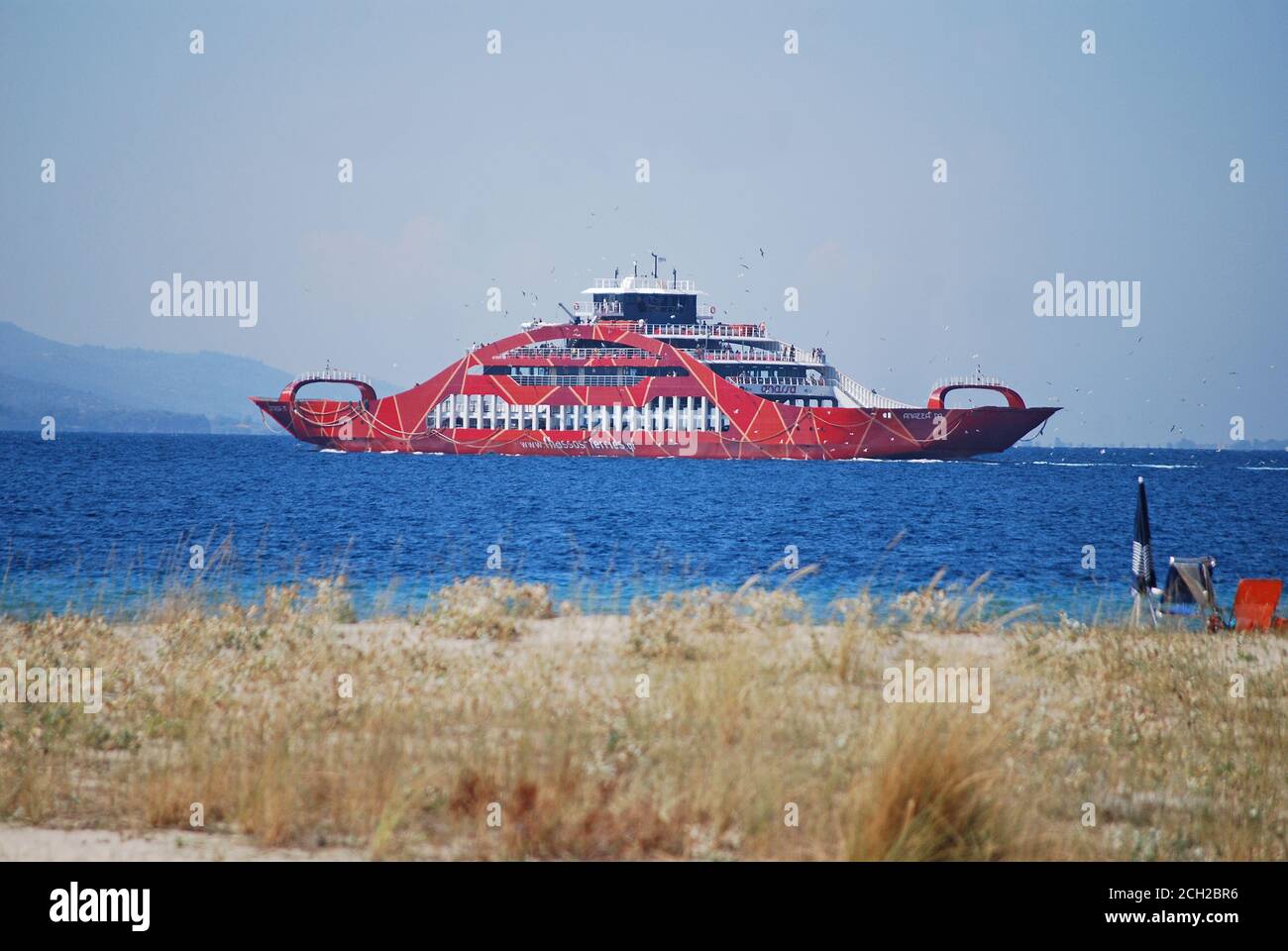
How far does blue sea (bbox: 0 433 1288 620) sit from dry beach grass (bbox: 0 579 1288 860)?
1.72m

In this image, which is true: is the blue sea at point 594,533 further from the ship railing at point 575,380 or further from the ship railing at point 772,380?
the ship railing at point 575,380

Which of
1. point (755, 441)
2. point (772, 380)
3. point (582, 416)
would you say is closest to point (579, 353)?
point (582, 416)

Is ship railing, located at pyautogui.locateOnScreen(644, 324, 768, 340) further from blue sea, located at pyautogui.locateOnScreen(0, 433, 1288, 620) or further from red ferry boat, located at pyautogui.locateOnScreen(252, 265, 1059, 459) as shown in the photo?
blue sea, located at pyautogui.locateOnScreen(0, 433, 1288, 620)

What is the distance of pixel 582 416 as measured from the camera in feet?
269

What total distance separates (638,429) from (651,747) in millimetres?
73593

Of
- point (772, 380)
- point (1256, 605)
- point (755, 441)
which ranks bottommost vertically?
point (1256, 605)

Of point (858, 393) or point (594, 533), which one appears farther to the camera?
point (858, 393)

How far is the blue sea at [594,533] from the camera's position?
19.9 meters

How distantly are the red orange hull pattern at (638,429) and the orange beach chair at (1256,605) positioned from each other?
5740 centimetres

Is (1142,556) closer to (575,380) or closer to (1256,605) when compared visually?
(1256,605)

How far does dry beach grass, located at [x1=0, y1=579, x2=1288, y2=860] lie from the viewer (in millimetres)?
6102

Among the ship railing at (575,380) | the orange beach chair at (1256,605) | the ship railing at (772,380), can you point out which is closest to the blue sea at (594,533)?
the orange beach chair at (1256,605)

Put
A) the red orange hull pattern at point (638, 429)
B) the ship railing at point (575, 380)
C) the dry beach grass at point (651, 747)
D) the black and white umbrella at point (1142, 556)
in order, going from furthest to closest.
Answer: the ship railing at point (575, 380) < the red orange hull pattern at point (638, 429) < the black and white umbrella at point (1142, 556) < the dry beach grass at point (651, 747)

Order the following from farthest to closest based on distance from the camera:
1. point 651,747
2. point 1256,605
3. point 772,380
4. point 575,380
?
point 575,380
point 772,380
point 1256,605
point 651,747
